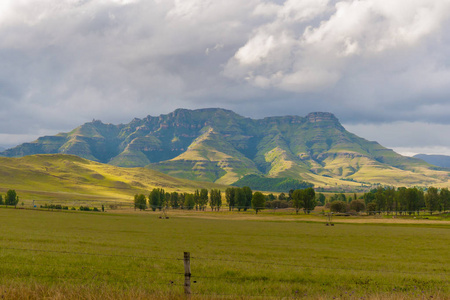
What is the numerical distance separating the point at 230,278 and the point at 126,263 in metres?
8.95

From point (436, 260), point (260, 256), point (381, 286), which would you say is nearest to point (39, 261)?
point (260, 256)

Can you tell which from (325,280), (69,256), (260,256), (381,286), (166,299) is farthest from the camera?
(260,256)

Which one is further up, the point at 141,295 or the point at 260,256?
the point at 141,295

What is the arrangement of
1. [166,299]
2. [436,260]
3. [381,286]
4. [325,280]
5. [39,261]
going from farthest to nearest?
[436,260] < [39,261] < [325,280] < [381,286] < [166,299]

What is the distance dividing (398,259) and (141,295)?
3422cm

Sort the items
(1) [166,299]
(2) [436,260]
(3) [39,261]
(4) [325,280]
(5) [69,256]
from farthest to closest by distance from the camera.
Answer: (2) [436,260] < (5) [69,256] < (3) [39,261] < (4) [325,280] < (1) [166,299]

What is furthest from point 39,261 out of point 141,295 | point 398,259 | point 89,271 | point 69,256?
point 398,259

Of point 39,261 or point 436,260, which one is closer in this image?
point 39,261

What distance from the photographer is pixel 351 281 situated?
23.2 metres

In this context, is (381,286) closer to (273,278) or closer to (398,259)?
(273,278)

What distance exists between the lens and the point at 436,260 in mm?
38656

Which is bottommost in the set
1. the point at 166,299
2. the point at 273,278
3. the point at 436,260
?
the point at 436,260

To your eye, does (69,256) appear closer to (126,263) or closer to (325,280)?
(126,263)

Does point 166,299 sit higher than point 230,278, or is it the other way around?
point 166,299
